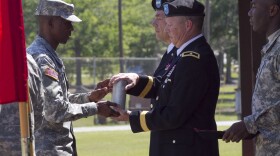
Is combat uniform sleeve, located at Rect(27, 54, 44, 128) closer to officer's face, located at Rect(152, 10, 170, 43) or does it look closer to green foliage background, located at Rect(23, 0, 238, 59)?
officer's face, located at Rect(152, 10, 170, 43)

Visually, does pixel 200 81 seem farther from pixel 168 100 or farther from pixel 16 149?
pixel 16 149

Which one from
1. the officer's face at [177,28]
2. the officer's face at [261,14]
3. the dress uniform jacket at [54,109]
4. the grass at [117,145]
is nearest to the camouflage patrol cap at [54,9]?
the dress uniform jacket at [54,109]

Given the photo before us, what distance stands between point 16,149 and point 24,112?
0.89 meters

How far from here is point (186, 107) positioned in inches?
199

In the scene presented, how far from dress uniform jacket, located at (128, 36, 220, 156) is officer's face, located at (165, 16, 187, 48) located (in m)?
0.08

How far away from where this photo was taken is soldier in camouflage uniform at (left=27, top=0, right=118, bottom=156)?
18.7 ft

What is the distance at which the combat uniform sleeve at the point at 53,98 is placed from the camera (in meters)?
5.68

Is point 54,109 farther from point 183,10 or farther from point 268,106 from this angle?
point 268,106

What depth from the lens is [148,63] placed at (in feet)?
97.9

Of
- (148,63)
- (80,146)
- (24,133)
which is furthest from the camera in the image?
(148,63)

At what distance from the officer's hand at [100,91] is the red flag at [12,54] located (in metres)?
2.09

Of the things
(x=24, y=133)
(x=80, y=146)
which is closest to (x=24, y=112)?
(x=24, y=133)

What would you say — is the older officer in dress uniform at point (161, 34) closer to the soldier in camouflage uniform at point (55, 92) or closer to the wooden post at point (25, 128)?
the soldier in camouflage uniform at point (55, 92)

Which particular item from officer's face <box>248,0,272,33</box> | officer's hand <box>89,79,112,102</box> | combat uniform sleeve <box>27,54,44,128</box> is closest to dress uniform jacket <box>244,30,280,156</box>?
officer's face <box>248,0,272,33</box>
